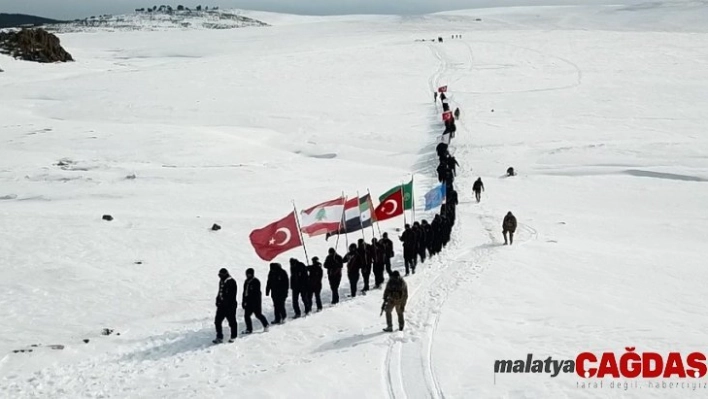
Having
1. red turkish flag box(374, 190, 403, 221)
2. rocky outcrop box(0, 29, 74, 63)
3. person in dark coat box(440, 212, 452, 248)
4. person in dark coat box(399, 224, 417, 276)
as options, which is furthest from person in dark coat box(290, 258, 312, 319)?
rocky outcrop box(0, 29, 74, 63)

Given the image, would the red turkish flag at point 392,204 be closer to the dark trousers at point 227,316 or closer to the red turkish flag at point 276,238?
the red turkish flag at point 276,238

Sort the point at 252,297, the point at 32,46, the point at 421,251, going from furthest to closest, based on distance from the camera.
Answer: the point at 32,46, the point at 421,251, the point at 252,297

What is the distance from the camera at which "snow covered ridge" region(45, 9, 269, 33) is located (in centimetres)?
13750

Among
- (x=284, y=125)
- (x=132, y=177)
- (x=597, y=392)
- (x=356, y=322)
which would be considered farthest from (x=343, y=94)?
(x=597, y=392)

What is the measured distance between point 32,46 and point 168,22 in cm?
9018

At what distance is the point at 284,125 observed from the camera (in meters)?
37.2

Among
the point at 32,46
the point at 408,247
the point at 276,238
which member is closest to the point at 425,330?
the point at 276,238

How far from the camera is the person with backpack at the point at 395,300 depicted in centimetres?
1012

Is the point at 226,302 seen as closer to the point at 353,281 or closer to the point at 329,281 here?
the point at 329,281

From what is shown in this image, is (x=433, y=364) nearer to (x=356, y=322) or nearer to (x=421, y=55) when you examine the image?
(x=356, y=322)

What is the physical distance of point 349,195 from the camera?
2294 centimetres

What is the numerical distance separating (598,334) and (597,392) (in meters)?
2.05

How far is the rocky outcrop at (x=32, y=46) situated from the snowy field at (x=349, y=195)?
4.56 meters

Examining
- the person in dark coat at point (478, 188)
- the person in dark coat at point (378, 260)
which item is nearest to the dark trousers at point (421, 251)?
the person in dark coat at point (378, 260)
